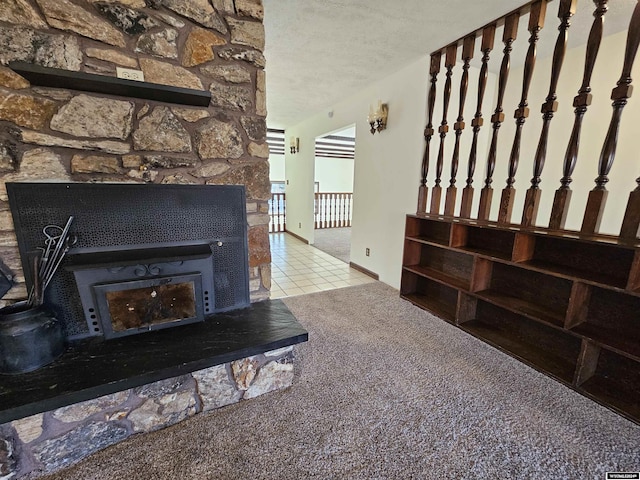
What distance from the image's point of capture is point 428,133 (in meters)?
2.69

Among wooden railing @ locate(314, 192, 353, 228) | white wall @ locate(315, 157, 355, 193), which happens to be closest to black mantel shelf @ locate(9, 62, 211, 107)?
wooden railing @ locate(314, 192, 353, 228)

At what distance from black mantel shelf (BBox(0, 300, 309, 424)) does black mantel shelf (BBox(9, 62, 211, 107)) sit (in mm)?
1236

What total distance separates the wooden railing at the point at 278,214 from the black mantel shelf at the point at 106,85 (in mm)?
5200

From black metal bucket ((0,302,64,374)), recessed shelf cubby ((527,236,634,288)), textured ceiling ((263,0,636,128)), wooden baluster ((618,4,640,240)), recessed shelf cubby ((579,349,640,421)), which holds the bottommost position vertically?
recessed shelf cubby ((579,349,640,421))

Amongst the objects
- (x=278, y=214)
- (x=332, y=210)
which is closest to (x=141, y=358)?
(x=278, y=214)

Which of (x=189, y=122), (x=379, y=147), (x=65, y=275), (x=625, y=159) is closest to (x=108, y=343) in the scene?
(x=65, y=275)

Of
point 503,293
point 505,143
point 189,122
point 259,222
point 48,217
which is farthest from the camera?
point 505,143

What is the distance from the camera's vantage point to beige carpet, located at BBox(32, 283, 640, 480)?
117cm

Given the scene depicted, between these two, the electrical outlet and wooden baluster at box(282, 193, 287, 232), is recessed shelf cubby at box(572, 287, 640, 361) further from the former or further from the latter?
wooden baluster at box(282, 193, 287, 232)

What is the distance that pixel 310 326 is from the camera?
2.36 m

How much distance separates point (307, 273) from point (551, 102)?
2935 mm

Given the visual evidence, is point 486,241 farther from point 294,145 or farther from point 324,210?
point 324,210

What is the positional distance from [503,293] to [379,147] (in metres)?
2.05

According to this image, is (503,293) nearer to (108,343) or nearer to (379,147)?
(379,147)
